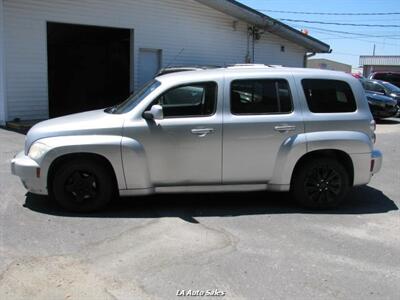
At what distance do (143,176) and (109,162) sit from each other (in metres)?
0.42

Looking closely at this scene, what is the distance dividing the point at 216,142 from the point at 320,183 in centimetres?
143

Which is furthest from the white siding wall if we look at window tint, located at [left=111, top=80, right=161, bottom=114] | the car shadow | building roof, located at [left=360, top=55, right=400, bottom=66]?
building roof, located at [left=360, top=55, right=400, bottom=66]

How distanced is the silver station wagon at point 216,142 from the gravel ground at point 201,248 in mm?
352

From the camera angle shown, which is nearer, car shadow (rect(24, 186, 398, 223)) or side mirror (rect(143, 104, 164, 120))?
side mirror (rect(143, 104, 164, 120))

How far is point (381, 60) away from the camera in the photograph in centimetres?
6269

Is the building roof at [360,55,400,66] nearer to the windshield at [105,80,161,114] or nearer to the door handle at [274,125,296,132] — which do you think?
the door handle at [274,125,296,132]

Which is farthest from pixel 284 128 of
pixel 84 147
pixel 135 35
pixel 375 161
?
pixel 135 35

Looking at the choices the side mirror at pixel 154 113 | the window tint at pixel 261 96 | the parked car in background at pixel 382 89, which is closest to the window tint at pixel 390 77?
the parked car in background at pixel 382 89

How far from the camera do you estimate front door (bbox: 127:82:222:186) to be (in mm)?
5883

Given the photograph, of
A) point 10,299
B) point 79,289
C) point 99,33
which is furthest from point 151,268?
point 99,33

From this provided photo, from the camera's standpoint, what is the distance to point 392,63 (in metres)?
61.3

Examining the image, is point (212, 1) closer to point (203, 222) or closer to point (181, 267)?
point (203, 222)

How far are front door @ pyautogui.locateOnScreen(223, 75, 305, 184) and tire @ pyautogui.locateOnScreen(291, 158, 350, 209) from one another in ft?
Answer: 1.30

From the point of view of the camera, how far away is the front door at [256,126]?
604 centimetres
